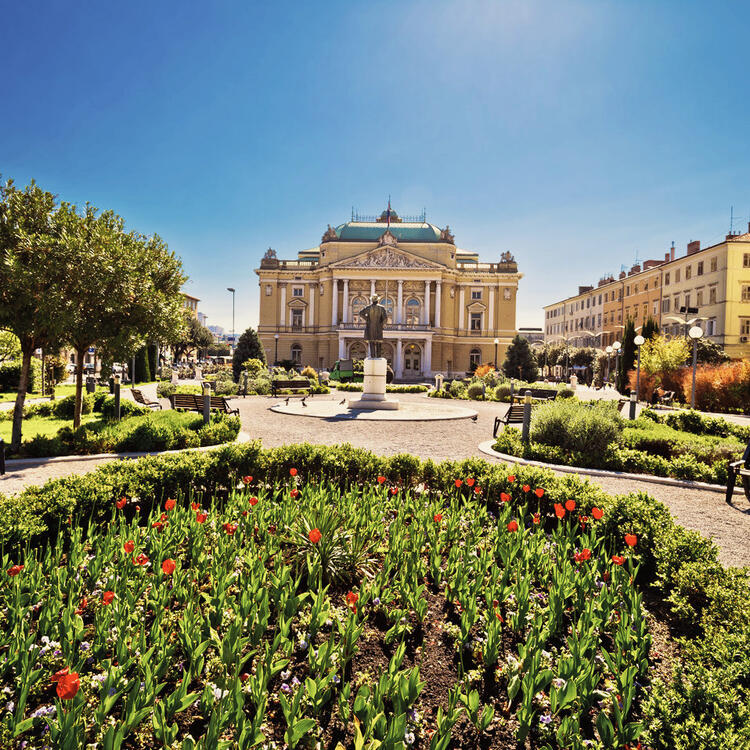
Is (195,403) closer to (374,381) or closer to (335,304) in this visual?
(374,381)

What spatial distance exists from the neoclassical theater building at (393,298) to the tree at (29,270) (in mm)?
46106

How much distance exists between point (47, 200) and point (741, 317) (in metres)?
49.6

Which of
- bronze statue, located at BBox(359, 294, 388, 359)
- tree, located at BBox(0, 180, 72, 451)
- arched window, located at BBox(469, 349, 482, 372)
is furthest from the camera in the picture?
arched window, located at BBox(469, 349, 482, 372)

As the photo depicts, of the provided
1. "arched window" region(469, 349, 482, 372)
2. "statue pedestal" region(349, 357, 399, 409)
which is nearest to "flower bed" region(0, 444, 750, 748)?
"statue pedestal" region(349, 357, 399, 409)

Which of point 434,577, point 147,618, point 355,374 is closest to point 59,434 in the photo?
point 147,618

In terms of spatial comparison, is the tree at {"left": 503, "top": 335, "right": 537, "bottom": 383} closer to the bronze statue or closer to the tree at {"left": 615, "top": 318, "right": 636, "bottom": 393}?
the tree at {"left": 615, "top": 318, "right": 636, "bottom": 393}

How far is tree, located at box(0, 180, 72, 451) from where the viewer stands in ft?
30.7

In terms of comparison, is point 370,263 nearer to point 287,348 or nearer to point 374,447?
point 287,348

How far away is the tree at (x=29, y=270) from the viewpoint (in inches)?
369

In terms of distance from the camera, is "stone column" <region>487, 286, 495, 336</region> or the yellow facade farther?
"stone column" <region>487, 286, 495, 336</region>

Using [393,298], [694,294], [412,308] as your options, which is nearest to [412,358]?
[412,308]

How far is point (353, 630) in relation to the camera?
2.99 metres

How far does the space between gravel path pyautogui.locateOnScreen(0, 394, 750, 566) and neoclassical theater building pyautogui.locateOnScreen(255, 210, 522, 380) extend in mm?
37534

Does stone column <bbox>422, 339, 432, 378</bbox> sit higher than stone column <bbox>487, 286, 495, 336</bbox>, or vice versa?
stone column <bbox>487, 286, 495, 336</bbox>
